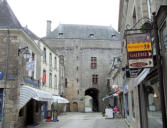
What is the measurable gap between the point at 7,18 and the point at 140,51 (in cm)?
1051

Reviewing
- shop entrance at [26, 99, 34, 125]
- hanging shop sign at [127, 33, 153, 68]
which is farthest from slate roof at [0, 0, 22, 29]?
hanging shop sign at [127, 33, 153, 68]

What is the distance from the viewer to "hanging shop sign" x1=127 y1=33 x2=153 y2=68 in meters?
4.36

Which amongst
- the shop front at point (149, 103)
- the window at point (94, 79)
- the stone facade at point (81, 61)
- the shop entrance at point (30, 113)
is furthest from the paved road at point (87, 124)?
the window at point (94, 79)

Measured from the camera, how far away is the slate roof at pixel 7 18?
12.0 m

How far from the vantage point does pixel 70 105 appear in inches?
1248

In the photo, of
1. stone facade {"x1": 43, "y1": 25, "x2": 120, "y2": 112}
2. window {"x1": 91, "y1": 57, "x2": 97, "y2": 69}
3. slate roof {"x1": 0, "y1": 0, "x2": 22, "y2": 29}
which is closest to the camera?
slate roof {"x1": 0, "y1": 0, "x2": 22, "y2": 29}

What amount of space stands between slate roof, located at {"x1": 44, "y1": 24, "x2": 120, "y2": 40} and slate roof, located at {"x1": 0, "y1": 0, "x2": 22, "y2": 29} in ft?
67.0

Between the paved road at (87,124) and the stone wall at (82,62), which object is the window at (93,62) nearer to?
the stone wall at (82,62)

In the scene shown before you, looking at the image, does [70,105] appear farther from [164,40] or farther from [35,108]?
[164,40]

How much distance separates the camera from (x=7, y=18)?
41.2ft

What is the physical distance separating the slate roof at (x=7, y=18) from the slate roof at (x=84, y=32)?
20.4m

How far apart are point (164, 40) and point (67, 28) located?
3321 centimetres

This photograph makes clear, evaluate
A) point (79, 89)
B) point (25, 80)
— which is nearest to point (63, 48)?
point (79, 89)

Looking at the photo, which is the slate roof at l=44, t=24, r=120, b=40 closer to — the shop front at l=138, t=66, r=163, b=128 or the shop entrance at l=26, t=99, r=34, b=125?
the shop entrance at l=26, t=99, r=34, b=125
